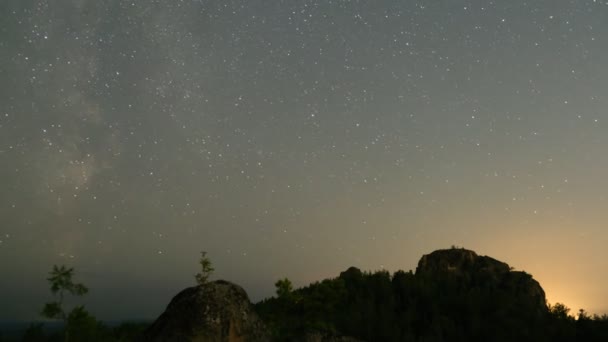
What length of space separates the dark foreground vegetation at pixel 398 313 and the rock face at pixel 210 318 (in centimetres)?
3

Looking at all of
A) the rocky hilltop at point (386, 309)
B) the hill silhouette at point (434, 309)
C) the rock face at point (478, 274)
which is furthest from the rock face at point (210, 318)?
the rock face at point (478, 274)

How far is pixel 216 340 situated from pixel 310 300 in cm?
573

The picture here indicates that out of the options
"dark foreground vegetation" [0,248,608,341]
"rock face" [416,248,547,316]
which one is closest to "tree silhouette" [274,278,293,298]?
"dark foreground vegetation" [0,248,608,341]

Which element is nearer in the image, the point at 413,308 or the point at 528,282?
the point at 413,308

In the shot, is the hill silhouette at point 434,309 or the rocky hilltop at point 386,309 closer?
the rocky hilltop at point 386,309

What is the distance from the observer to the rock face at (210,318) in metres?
9.03

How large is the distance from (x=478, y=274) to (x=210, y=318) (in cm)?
1588

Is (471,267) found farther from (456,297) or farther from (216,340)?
(216,340)

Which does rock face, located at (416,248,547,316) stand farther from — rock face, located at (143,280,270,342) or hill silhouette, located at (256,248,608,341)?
rock face, located at (143,280,270,342)

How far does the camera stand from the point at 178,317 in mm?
9258

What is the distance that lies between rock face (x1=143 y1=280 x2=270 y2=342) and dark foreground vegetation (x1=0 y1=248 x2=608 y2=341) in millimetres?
34

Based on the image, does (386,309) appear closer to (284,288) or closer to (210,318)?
(284,288)

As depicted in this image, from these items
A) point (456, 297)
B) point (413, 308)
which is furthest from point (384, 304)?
point (456, 297)

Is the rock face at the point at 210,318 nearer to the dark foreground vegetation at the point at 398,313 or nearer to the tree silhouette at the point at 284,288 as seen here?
the dark foreground vegetation at the point at 398,313
